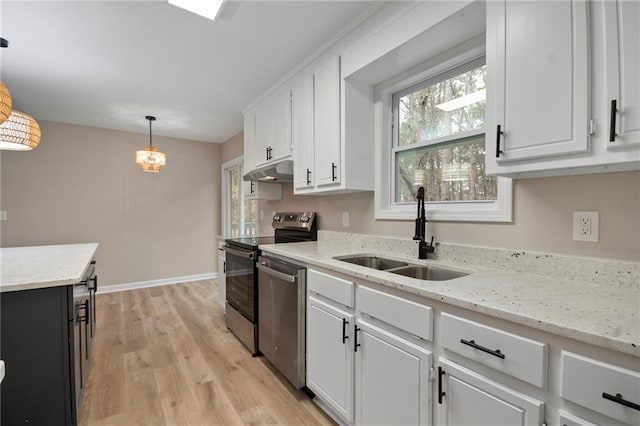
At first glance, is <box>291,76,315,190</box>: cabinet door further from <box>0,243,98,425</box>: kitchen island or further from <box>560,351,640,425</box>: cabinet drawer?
<box>560,351,640,425</box>: cabinet drawer

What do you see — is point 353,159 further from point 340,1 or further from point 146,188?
point 146,188

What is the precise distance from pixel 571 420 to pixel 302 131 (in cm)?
226

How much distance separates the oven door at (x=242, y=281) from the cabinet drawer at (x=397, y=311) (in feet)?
4.06

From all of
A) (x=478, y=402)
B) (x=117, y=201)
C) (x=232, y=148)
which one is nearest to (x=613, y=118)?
(x=478, y=402)

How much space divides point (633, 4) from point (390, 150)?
4.54 feet

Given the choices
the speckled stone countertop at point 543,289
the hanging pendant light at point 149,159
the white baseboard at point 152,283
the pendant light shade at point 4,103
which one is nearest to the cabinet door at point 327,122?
the speckled stone countertop at point 543,289

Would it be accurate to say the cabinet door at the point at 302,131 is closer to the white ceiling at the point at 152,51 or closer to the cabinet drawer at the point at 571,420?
the white ceiling at the point at 152,51

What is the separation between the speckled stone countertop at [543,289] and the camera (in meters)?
0.78

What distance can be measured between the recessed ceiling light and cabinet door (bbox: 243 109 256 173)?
1.47m

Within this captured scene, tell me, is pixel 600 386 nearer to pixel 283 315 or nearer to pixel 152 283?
pixel 283 315

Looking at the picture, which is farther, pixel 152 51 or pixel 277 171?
pixel 277 171

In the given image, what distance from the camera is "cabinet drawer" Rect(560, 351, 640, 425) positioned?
0.69 metres

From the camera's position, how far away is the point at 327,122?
2.20 m

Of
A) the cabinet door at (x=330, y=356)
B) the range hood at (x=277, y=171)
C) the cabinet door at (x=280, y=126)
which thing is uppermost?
the cabinet door at (x=280, y=126)
